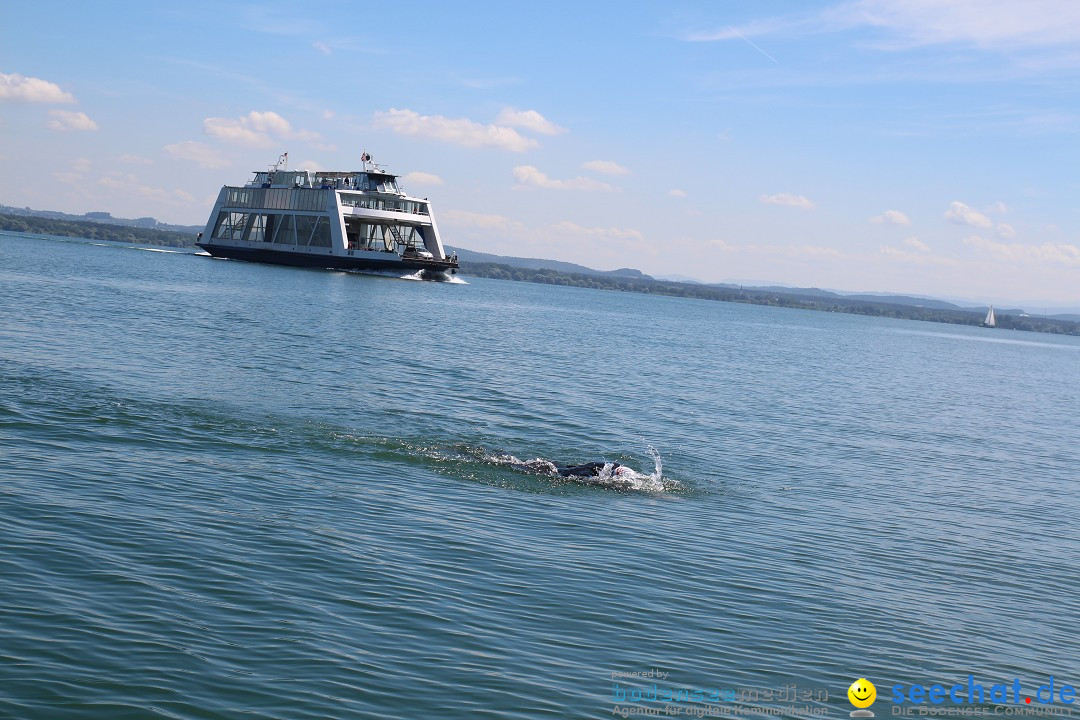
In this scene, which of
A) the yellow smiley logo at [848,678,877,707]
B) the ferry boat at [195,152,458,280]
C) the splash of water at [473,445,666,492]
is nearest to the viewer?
the yellow smiley logo at [848,678,877,707]

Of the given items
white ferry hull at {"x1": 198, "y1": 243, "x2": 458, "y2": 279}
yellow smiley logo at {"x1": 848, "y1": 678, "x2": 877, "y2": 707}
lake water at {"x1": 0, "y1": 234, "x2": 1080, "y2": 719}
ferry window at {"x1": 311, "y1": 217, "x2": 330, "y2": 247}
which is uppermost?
ferry window at {"x1": 311, "y1": 217, "x2": 330, "y2": 247}

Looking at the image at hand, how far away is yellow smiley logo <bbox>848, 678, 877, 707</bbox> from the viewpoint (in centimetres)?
1082

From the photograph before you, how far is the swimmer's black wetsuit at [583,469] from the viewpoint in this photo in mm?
20656

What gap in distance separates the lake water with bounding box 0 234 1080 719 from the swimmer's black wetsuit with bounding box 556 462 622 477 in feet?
1.31

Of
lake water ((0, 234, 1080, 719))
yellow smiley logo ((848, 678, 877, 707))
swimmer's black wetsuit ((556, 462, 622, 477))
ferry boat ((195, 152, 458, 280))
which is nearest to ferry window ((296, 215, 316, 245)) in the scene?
ferry boat ((195, 152, 458, 280))

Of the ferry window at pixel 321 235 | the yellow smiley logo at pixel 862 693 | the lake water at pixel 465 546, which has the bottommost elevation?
the yellow smiley logo at pixel 862 693

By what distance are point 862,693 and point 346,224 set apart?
105 m

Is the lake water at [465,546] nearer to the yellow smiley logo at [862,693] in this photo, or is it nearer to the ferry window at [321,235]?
the yellow smiley logo at [862,693]

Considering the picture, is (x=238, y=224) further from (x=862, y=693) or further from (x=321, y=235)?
(x=862, y=693)

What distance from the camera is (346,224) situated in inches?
4358

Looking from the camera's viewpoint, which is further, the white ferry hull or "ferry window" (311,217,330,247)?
"ferry window" (311,217,330,247)

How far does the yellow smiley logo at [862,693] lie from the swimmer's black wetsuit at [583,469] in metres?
9.74

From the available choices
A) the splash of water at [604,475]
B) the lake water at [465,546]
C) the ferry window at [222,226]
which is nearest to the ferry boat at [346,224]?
the ferry window at [222,226]

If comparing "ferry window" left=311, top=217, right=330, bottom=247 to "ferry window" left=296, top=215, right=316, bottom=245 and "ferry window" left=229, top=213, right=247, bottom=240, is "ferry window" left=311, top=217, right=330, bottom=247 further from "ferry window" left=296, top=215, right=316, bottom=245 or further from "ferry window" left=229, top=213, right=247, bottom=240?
"ferry window" left=229, top=213, right=247, bottom=240
